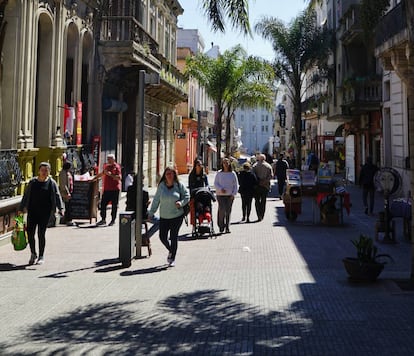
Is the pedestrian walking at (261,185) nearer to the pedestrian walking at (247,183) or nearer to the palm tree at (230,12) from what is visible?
the pedestrian walking at (247,183)

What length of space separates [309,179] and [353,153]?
15.2m

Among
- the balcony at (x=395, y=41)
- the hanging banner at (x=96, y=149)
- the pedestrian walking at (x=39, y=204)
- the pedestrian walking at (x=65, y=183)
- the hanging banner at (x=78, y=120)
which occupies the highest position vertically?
the balcony at (x=395, y=41)

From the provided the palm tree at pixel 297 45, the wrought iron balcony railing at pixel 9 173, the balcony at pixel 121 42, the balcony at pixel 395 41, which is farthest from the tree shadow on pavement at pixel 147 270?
the palm tree at pixel 297 45

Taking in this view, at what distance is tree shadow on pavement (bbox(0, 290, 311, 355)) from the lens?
489 centimetres

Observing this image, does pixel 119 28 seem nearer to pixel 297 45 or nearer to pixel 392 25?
pixel 392 25

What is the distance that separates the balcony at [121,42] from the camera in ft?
57.0

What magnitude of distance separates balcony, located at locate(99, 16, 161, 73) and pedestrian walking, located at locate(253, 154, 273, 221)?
6.09 meters

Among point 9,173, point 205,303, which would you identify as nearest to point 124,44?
point 9,173

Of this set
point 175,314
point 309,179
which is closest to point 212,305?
point 175,314

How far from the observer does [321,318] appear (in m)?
5.82

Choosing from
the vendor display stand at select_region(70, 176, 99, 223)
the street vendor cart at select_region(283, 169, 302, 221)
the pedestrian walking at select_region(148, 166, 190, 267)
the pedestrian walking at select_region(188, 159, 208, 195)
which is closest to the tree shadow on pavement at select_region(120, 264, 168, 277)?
the pedestrian walking at select_region(148, 166, 190, 267)

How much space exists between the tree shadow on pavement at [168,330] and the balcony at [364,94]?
787 inches

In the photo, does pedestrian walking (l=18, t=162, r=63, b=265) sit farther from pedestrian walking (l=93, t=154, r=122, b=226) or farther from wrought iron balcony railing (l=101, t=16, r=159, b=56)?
wrought iron balcony railing (l=101, t=16, r=159, b=56)

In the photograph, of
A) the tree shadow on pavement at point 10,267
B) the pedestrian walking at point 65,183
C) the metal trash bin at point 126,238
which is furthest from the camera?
the pedestrian walking at point 65,183
